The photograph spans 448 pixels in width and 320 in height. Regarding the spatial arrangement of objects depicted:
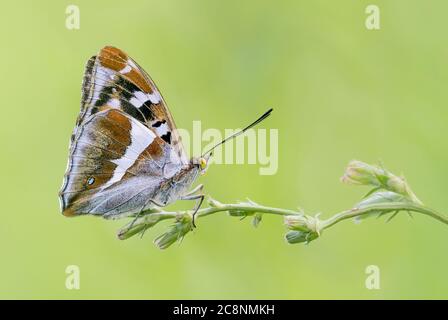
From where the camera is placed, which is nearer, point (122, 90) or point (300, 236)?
point (300, 236)

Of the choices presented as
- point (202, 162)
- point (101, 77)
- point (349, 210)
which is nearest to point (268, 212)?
point (349, 210)

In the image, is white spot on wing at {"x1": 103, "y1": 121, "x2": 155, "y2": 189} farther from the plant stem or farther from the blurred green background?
the blurred green background

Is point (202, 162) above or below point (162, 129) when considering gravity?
below

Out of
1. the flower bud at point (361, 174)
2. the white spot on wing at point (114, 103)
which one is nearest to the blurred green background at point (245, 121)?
the white spot on wing at point (114, 103)

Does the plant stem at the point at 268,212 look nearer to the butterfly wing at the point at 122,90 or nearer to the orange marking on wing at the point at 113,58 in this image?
the butterfly wing at the point at 122,90

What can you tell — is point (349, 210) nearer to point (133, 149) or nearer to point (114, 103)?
point (133, 149)

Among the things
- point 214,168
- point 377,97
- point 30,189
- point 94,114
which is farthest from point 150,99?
point 377,97

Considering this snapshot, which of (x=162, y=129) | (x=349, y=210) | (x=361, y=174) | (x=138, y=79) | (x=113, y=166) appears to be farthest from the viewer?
(x=138, y=79)

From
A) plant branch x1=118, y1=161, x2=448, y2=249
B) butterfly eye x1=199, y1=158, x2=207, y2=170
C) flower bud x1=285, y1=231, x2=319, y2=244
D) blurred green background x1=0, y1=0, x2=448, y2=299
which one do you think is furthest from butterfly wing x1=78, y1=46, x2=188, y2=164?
blurred green background x1=0, y1=0, x2=448, y2=299

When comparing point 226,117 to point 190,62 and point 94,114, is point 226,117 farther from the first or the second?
point 94,114
